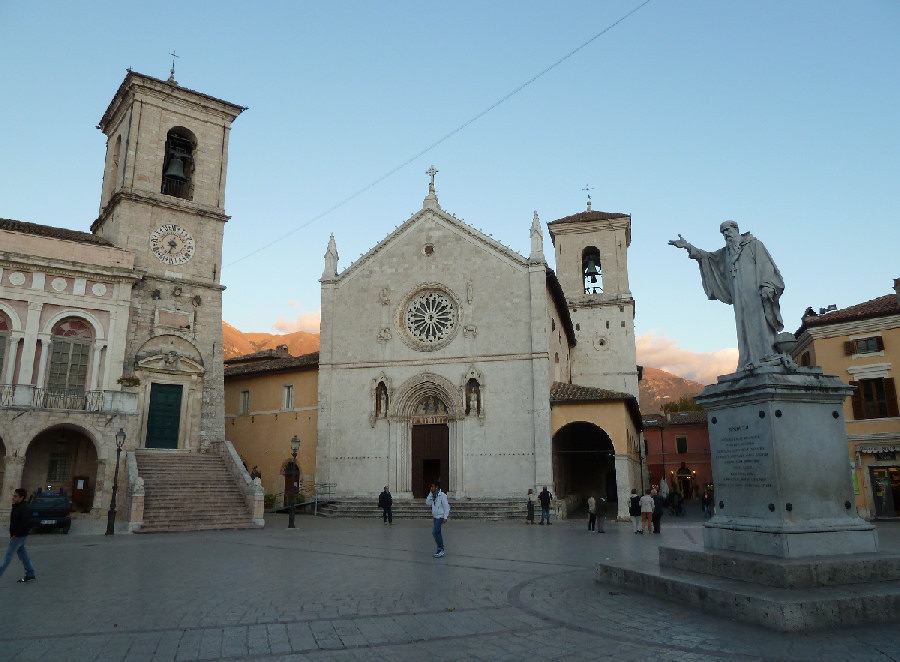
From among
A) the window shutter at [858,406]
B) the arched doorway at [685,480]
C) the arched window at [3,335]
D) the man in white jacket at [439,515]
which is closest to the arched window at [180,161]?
the arched window at [3,335]

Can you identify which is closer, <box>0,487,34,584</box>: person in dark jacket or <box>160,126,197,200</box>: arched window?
<box>0,487,34,584</box>: person in dark jacket

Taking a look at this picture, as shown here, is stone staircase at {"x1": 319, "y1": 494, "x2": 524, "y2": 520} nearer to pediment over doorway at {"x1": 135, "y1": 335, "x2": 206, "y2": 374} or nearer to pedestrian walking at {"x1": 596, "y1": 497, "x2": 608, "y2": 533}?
pedestrian walking at {"x1": 596, "y1": 497, "x2": 608, "y2": 533}

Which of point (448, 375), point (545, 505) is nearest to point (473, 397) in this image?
point (448, 375)

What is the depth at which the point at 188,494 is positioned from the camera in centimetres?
2306

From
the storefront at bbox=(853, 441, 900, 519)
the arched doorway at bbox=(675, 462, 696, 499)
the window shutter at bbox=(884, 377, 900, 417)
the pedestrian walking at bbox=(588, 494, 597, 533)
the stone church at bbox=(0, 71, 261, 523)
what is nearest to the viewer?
the pedestrian walking at bbox=(588, 494, 597, 533)

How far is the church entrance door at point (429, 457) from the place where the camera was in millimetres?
28859

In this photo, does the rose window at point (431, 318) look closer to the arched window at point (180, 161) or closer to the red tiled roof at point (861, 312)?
the arched window at point (180, 161)

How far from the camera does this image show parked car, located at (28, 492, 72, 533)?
19375 mm

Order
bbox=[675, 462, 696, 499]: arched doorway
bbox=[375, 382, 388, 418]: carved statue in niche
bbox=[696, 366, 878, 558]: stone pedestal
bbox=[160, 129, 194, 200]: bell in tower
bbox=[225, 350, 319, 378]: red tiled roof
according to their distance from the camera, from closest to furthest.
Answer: bbox=[696, 366, 878, 558]: stone pedestal, bbox=[160, 129, 194, 200]: bell in tower, bbox=[375, 382, 388, 418]: carved statue in niche, bbox=[225, 350, 319, 378]: red tiled roof, bbox=[675, 462, 696, 499]: arched doorway

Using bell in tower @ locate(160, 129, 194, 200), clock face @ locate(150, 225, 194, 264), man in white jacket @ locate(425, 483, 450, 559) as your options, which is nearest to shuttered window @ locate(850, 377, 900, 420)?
man in white jacket @ locate(425, 483, 450, 559)

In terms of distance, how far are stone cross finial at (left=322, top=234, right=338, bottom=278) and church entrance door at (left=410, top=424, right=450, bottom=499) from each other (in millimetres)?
9072

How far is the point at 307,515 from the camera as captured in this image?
1140 inches

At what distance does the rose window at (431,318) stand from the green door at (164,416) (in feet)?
35.4

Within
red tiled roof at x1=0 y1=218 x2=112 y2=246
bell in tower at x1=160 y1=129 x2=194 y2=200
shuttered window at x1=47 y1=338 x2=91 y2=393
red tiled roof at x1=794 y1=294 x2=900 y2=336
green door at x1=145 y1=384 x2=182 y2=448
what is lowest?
green door at x1=145 y1=384 x2=182 y2=448
